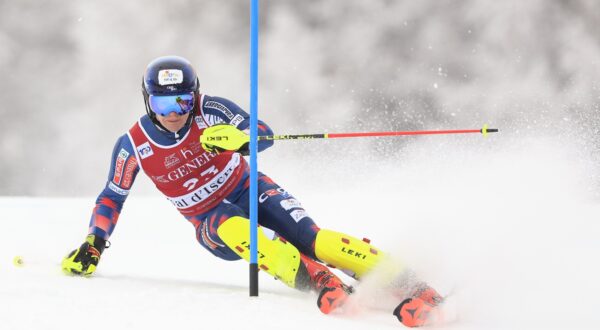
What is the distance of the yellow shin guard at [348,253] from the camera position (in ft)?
10.3

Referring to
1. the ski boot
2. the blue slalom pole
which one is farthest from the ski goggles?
the ski boot

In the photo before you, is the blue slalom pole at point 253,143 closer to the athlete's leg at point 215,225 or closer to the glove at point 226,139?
the glove at point 226,139

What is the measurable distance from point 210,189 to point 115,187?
520mm

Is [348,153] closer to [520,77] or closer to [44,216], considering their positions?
[520,77]

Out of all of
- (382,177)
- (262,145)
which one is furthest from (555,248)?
(382,177)

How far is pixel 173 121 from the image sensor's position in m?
3.50

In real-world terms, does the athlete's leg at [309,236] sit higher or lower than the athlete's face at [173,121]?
lower

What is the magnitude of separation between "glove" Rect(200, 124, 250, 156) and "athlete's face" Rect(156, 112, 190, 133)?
16.7 inches

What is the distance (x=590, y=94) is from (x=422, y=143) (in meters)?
2.32

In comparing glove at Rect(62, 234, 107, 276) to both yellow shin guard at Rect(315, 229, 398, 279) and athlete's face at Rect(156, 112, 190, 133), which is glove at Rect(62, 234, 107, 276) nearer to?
athlete's face at Rect(156, 112, 190, 133)

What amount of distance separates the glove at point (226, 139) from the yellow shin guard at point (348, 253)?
57 cm

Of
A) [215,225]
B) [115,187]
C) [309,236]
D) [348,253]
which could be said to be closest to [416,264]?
[348,253]

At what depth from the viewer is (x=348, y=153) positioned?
949cm

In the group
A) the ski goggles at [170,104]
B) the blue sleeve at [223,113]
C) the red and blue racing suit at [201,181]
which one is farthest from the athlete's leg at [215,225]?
the ski goggles at [170,104]
